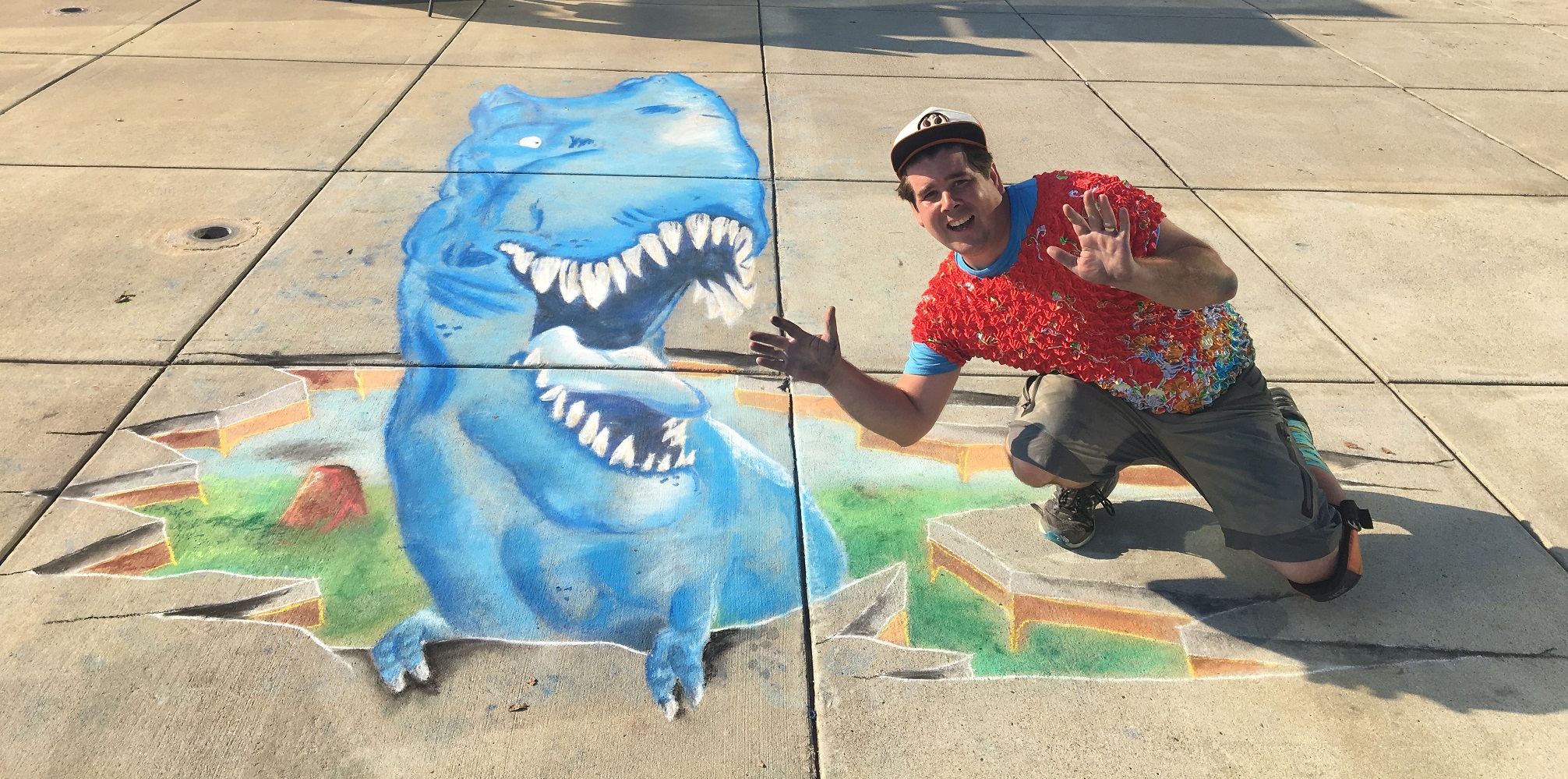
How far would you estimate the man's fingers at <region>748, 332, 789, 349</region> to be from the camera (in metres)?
2.33

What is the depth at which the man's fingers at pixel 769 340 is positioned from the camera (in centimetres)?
233

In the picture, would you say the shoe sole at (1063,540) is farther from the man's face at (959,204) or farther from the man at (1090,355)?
the man's face at (959,204)

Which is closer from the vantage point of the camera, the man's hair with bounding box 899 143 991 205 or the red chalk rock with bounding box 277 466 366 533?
the man's hair with bounding box 899 143 991 205

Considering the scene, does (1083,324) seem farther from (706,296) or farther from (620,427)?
(706,296)

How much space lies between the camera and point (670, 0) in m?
8.29

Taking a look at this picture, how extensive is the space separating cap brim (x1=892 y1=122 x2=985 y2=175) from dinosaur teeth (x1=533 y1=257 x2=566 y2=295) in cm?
199

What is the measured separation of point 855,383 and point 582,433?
1059 millimetres

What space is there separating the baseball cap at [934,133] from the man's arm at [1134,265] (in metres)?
0.27

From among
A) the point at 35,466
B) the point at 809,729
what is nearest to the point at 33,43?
the point at 35,466

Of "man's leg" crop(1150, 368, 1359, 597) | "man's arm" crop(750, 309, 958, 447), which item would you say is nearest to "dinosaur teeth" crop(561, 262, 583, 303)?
"man's arm" crop(750, 309, 958, 447)

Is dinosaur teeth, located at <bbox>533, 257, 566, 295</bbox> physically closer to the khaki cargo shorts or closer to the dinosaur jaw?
the dinosaur jaw

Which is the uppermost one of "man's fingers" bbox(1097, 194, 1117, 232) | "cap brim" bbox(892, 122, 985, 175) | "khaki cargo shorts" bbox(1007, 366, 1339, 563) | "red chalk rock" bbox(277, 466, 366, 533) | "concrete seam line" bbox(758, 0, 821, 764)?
"cap brim" bbox(892, 122, 985, 175)

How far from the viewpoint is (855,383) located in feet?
8.36

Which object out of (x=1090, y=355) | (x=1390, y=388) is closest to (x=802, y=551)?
(x=1090, y=355)
